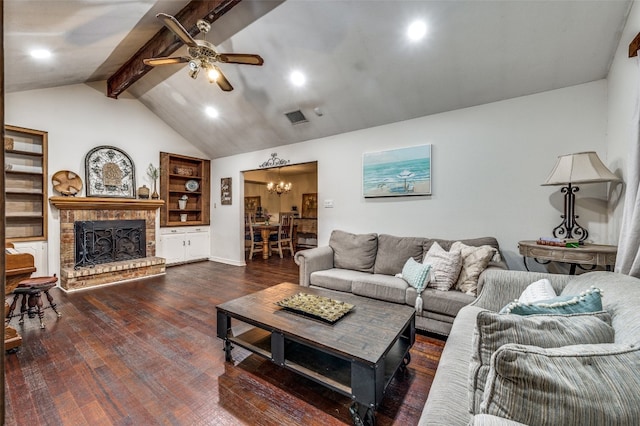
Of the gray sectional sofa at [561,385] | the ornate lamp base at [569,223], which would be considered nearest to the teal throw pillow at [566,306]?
the gray sectional sofa at [561,385]

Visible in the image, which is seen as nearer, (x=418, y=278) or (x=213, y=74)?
(x=418, y=278)

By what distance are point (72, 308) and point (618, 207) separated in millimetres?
5665

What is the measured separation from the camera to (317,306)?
1.97m

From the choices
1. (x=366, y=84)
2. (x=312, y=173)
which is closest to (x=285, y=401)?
(x=366, y=84)

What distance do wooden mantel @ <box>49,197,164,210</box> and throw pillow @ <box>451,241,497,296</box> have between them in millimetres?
5122

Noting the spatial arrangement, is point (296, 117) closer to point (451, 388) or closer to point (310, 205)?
point (451, 388)

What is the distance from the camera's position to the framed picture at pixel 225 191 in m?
5.76

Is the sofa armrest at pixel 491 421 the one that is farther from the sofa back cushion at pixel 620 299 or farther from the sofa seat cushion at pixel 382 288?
the sofa seat cushion at pixel 382 288

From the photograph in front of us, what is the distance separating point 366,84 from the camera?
→ 3.19 metres

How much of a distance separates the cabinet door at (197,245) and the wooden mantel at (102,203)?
1000mm

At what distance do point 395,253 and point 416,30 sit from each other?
232cm

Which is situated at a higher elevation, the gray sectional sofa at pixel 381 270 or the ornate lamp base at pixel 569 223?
the ornate lamp base at pixel 569 223

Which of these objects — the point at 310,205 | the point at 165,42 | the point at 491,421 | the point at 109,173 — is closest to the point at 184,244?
the point at 109,173

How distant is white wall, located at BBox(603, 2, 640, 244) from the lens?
1805mm
